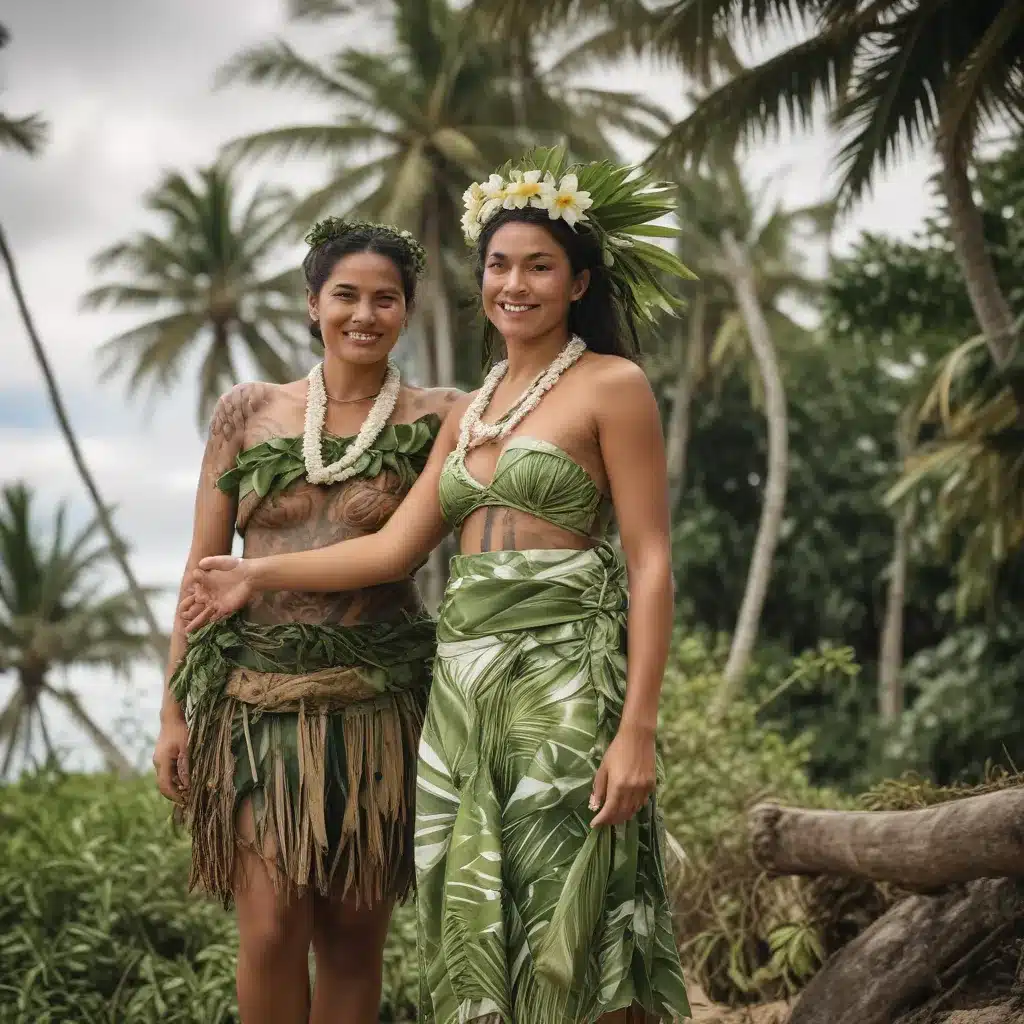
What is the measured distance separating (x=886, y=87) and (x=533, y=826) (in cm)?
920

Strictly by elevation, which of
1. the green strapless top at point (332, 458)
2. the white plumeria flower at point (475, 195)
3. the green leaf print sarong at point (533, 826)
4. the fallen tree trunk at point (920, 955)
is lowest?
the fallen tree trunk at point (920, 955)

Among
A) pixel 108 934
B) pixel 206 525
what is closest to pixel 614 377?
pixel 206 525

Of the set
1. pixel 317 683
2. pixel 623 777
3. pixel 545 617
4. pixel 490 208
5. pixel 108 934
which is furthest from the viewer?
pixel 108 934

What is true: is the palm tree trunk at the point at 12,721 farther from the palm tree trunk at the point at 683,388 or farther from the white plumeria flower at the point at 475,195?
the white plumeria flower at the point at 475,195

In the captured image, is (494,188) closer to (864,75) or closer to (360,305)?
(360,305)

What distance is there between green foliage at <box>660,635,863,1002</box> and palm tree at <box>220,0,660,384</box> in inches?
513

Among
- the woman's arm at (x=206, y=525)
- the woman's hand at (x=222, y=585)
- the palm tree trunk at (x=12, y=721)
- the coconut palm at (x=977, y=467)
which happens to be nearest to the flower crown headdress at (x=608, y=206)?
the woman's arm at (x=206, y=525)

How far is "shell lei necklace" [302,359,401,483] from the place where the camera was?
3229 millimetres

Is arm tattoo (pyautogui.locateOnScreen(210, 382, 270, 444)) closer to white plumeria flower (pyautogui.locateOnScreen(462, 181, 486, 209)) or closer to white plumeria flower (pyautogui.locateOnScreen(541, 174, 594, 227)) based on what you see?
white plumeria flower (pyautogui.locateOnScreen(462, 181, 486, 209))

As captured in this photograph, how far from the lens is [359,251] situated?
3273mm

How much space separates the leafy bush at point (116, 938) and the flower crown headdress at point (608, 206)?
340cm

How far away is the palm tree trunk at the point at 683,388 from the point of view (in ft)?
73.0

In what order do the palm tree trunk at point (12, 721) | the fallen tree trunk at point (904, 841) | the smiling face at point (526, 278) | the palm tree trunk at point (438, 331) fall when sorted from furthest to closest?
the palm tree trunk at point (12, 721), the palm tree trunk at point (438, 331), the fallen tree trunk at point (904, 841), the smiling face at point (526, 278)

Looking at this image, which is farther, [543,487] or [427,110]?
[427,110]
